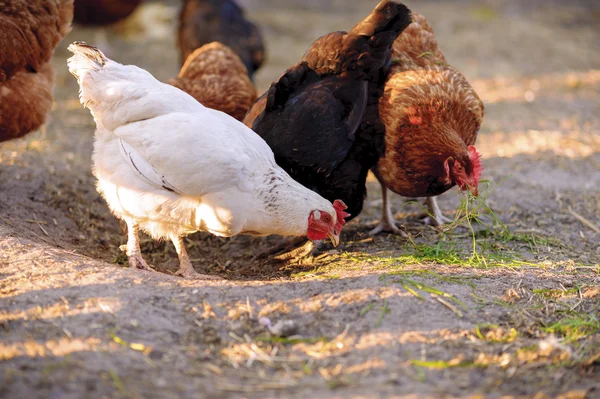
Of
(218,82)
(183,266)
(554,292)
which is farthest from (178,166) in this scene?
(554,292)

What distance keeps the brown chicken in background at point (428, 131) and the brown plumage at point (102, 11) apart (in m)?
4.82

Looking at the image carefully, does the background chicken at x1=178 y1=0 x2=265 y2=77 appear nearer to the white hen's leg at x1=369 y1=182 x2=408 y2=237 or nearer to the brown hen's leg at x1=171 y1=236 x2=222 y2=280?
the white hen's leg at x1=369 y1=182 x2=408 y2=237

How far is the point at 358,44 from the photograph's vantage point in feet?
12.0

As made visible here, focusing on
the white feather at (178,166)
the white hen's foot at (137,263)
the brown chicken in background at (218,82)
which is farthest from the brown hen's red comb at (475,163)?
the white hen's foot at (137,263)

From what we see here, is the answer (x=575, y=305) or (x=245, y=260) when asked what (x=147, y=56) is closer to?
(x=245, y=260)

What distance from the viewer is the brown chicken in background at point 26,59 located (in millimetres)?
3725

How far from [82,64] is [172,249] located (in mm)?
1278

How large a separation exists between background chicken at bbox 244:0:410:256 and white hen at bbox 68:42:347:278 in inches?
10.5

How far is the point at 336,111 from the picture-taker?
11.7 ft

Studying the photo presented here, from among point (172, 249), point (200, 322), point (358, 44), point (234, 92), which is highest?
point (358, 44)

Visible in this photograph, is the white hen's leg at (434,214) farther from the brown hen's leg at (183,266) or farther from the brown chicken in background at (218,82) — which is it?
the brown hen's leg at (183,266)

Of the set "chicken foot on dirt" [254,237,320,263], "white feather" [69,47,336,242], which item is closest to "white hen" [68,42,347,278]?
"white feather" [69,47,336,242]

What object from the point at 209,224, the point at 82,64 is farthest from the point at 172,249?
the point at 82,64

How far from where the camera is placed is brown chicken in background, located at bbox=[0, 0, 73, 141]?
3.72 m
